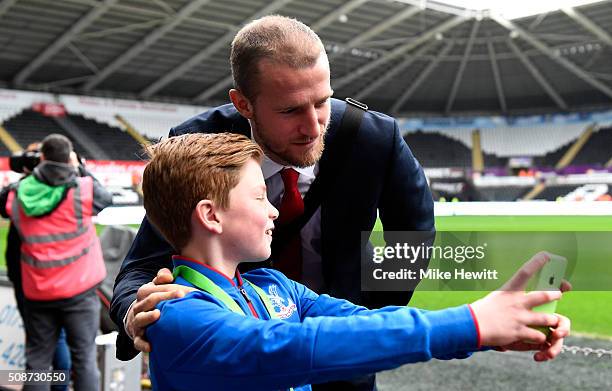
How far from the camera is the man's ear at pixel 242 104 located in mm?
1773

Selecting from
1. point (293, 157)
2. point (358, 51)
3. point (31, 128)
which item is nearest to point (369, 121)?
point (293, 157)

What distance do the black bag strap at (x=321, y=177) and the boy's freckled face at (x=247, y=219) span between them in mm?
458

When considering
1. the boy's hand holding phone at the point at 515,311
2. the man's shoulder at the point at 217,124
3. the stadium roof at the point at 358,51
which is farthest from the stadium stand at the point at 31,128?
the boy's hand holding phone at the point at 515,311

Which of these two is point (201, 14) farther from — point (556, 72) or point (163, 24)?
point (556, 72)

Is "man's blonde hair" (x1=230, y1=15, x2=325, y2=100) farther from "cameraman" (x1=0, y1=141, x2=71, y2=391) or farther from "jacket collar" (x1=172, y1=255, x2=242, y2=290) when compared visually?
"cameraman" (x1=0, y1=141, x2=71, y2=391)

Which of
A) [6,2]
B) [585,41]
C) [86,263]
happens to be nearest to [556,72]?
[585,41]

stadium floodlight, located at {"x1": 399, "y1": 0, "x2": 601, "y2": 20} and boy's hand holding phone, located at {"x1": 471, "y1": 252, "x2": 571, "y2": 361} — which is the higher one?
stadium floodlight, located at {"x1": 399, "y1": 0, "x2": 601, "y2": 20}

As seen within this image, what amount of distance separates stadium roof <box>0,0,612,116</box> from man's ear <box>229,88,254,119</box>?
20.3 metres

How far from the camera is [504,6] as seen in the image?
2502 cm

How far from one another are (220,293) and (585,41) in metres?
29.4

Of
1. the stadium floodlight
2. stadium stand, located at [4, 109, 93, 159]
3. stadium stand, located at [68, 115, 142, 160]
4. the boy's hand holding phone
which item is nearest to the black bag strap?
the boy's hand holding phone

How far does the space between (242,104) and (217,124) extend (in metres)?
0.16

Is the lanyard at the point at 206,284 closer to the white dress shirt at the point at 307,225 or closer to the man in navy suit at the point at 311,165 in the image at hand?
the man in navy suit at the point at 311,165

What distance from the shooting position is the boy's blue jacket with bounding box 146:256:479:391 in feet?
3.35
